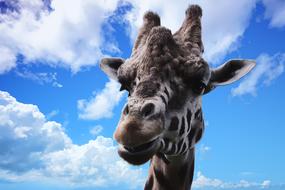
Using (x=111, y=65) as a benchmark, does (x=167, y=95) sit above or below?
below

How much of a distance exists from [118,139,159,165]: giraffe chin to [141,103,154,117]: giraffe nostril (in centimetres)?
50

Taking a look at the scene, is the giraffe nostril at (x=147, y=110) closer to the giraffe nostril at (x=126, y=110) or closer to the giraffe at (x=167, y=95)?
the giraffe at (x=167, y=95)

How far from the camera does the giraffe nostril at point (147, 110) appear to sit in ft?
17.5

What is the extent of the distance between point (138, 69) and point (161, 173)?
3.02 meters

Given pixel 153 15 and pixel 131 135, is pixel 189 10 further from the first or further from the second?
pixel 131 135

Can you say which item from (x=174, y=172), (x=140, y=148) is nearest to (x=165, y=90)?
(x=140, y=148)

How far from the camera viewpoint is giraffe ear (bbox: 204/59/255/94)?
799 centimetres

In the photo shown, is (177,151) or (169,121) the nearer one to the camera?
(169,121)

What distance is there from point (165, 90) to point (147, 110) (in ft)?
3.06

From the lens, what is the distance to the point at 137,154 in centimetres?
532

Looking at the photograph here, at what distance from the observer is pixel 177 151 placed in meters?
6.74

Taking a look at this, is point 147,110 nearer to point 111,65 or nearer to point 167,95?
point 167,95

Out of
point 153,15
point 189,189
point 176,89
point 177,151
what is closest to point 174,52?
point 176,89

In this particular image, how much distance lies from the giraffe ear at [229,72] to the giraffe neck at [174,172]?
1.81m
